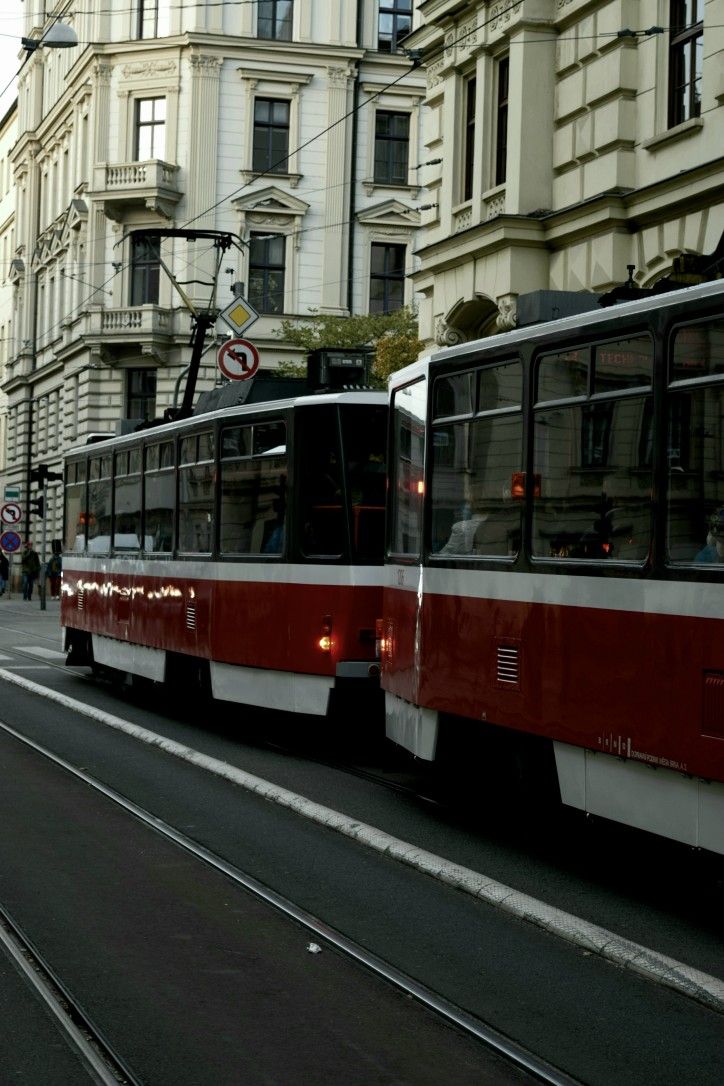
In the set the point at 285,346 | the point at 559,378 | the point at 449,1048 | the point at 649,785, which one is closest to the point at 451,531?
the point at 559,378

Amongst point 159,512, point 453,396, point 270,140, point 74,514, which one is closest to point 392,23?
point 270,140

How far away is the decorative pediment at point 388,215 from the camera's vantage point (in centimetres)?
4672

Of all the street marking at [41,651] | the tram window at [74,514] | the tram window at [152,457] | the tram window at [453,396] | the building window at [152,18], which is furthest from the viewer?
the building window at [152,18]

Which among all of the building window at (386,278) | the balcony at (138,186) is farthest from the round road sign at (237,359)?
the building window at (386,278)

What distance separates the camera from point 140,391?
4712 cm

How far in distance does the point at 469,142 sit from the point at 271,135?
74.5 ft

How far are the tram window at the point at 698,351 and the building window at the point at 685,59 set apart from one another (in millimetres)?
12662

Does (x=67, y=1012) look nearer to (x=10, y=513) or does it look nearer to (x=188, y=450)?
(x=188, y=450)

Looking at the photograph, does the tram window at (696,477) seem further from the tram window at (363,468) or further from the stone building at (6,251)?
→ the stone building at (6,251)

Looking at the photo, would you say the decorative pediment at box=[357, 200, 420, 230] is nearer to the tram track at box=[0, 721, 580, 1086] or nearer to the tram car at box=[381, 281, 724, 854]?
the tram car at box=[381, 281, 724, 854]

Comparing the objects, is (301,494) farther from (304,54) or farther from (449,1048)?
(304,54)

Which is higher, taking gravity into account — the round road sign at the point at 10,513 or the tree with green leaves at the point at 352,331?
the tree with green leaves at the point at 352,331

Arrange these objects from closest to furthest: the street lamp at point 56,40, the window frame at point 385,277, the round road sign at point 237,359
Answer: the round road sign at point 237,359
the street lamp at point 56,40
the window frame at point 385,277

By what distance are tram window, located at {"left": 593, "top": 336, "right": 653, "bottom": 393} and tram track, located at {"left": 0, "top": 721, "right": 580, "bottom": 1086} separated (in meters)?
2.64
